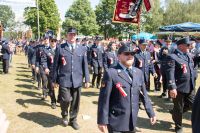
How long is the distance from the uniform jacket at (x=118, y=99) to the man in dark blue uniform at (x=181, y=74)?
253 cm

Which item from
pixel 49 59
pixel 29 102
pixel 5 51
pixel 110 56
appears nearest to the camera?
pixel 49 59

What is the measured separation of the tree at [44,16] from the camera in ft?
172

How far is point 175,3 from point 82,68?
6006 cm

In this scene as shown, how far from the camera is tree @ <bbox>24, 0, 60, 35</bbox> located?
52.6 metres

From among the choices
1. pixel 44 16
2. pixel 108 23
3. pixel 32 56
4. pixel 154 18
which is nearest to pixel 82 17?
pixel 108 23

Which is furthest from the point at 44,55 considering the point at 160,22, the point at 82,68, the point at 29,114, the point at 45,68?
the point at 160,22

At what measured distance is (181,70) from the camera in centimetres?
757

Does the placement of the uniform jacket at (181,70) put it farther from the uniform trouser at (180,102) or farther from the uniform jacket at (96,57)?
the uniform jacket at (96,57)

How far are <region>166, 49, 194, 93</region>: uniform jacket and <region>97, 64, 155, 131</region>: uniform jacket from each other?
8.67 ft

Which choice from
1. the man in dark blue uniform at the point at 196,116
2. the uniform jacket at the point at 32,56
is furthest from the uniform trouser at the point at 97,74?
the man in dark blue uniform at the point at 196,116

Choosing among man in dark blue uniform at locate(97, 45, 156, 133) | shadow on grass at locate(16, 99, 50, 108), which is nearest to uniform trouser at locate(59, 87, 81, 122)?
shadow on grass at locate(16, 99, 50, 108)

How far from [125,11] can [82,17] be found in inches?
2894

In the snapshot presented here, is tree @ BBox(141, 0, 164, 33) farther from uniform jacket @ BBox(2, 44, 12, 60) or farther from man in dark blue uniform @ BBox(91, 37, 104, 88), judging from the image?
man in dark blue uniform @ BBox(91, 37, 104, 88)

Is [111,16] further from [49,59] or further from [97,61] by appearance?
[49,59]
